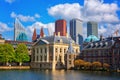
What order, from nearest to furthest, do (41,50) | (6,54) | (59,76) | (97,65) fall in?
(59,76), (97,65), (6,54), (41,50)

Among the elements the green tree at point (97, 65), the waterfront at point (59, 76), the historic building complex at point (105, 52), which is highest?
the historic building complex at point (105, 52)

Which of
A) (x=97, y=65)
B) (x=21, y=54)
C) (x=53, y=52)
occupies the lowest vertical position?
(x=97, y=65)

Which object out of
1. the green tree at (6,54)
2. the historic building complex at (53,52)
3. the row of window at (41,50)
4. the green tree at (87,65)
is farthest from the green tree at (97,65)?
the green tree at (6,54)

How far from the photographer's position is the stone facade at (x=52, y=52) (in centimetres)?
12438

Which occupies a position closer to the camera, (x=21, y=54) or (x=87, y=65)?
(x=87, y=65)

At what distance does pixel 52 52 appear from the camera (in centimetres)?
12544

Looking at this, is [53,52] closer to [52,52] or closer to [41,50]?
[52,52]

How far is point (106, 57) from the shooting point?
106250mm

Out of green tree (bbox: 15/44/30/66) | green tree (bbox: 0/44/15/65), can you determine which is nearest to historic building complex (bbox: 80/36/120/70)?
green tree (bbox: 15/44/30/66)

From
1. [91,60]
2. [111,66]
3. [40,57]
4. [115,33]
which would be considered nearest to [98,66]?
[111,66]

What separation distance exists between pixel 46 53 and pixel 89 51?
2183 cm

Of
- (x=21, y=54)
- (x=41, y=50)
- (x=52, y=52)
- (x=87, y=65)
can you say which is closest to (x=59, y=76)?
(x=87, y=65)

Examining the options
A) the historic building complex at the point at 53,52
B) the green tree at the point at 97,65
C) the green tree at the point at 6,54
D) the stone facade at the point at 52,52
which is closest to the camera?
the green tree at the point at 97,65

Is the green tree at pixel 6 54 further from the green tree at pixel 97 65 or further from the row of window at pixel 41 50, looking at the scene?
the green tree at pixel 97 65
